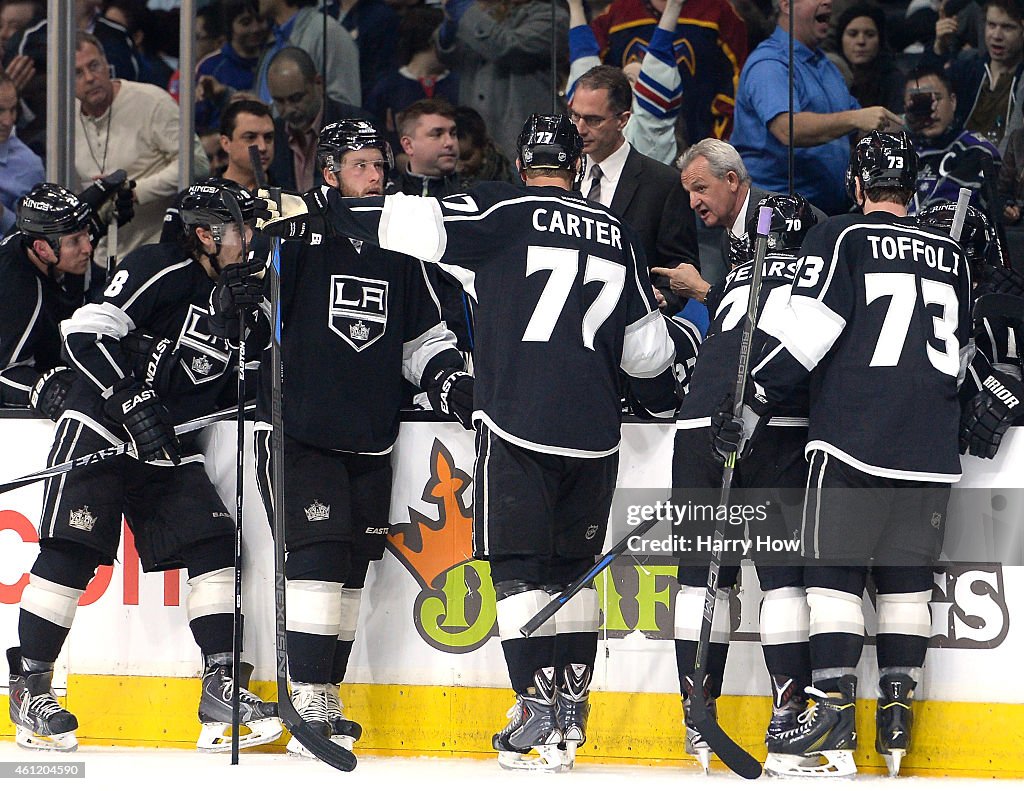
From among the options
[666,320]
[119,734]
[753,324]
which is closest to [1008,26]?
[666,320]

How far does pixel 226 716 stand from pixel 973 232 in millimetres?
2298

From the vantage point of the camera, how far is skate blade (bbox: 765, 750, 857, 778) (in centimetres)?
356

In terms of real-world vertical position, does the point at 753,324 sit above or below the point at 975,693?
above

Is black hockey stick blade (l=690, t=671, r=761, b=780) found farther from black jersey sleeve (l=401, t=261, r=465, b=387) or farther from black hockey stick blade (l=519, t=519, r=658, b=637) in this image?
black jersey sleeve (l=401, t=261, r=465, b=387)

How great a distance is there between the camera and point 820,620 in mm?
3561

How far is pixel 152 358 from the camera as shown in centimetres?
399

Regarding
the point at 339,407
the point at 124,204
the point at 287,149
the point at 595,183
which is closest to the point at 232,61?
the point at 287,149

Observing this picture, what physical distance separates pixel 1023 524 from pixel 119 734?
7.90 ft

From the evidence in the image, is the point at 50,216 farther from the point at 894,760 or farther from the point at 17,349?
the point at 894,760

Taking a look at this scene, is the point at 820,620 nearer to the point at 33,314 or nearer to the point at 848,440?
the point at 848,440

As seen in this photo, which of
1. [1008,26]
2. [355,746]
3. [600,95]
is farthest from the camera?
[1008,26]

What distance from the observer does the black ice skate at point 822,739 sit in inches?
139

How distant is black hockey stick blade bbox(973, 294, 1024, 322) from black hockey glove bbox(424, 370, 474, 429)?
1279 mm

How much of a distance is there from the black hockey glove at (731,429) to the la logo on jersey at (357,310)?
0.90 meters
